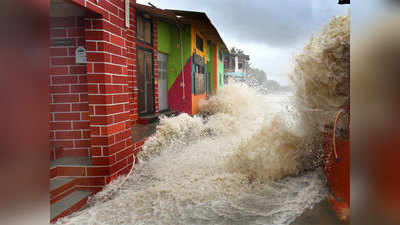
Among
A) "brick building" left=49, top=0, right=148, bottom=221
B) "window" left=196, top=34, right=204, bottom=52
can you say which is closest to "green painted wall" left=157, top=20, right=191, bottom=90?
"window" left=196, top=34, right=204, bottom=52

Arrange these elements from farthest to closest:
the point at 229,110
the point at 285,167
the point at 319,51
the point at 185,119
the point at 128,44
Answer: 1. the point at 229,110
2. the point at 185,119
3. the point at 128,44
4. the point at 285,167
5. the point at 319,51

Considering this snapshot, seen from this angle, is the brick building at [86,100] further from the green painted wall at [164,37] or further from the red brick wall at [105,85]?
the green painted wall at [164,37]

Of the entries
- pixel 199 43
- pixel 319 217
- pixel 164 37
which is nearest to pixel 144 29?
pixel 164 37

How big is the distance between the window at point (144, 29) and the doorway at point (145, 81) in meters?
0.24

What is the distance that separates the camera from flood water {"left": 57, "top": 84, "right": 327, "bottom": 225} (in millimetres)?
2172

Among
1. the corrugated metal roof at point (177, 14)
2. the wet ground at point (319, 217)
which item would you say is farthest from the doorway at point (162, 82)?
the wet ground at point (319, 217)

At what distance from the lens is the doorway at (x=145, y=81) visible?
19.2 ft

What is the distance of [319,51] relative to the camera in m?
2.25

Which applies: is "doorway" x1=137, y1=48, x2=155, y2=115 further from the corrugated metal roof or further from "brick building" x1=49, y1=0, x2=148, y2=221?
"brick building" x1=49, y1=0, x2=148, y2=221

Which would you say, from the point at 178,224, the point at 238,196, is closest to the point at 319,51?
the point at 238,196

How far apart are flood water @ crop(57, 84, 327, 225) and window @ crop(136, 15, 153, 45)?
2544mm

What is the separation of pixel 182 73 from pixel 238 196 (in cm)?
522
